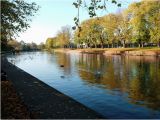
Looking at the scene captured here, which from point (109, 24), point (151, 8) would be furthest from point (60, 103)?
point (109, 24)

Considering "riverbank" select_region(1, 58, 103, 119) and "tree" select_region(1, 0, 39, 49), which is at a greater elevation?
"tree" select_region(1, 0, 39, 49)

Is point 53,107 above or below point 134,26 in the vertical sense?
below

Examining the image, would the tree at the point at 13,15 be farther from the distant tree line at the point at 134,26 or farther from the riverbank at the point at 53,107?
the distant tree line at the point at 134,26

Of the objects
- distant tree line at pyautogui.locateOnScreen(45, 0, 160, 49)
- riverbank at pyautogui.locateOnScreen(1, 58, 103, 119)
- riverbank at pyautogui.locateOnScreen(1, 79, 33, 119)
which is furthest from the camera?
distant tree line at pyautogui.locateOnScreen(45, 0, 160, 49)

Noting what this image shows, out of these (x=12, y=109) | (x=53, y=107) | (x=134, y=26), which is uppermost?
(x=134, y=26)

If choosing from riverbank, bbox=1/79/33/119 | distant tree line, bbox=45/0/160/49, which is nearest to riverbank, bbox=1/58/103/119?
riverbank, bbox=1/79/33/119

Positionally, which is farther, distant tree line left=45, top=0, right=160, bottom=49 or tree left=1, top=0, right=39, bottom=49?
distant tree line left=45, top=0, right=160, bottom=49

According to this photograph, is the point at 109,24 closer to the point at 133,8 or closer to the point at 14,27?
the point at 133,8

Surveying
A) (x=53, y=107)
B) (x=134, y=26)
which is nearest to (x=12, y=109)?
(x=53, y=107)

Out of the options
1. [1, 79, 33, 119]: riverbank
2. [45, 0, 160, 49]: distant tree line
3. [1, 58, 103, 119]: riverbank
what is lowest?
[1, 58, 103, 119]: riverbank

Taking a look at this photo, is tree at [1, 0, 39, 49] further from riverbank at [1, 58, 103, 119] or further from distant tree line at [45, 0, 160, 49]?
distant tree line at [45, 0, 160, 49]

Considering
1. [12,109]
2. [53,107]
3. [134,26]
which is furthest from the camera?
[134,26]

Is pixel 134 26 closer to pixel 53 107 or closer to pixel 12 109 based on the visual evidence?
pixel 53 107

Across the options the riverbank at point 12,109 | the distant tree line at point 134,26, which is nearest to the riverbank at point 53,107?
the riverbank at point 12,109
